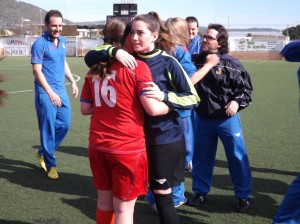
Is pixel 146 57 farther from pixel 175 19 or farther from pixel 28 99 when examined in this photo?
pixel 28 99

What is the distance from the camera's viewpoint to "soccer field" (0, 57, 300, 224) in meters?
4.46

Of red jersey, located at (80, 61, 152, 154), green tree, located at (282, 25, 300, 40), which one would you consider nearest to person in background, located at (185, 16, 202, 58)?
red jersey, located at (80, 61, 152, 154)

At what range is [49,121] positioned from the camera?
569cm

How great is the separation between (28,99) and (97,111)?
9.89 m

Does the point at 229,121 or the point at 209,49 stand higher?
the point at 209,49

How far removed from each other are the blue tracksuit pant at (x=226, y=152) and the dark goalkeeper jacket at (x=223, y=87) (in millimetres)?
123

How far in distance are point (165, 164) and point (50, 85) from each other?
2.82m

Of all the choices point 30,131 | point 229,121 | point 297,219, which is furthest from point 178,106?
point 30,131

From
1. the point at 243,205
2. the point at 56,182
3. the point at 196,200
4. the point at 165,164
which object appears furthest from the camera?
the point at 56,182

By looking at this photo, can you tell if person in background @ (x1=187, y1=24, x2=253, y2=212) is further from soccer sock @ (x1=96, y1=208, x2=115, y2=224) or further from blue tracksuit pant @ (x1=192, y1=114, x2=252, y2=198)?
soccer sock @ (x1=96, y1=208, x2=115, y2=224)

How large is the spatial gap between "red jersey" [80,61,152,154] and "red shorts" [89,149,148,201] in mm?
47

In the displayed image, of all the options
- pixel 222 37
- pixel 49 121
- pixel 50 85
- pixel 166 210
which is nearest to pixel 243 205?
pixel 166 210

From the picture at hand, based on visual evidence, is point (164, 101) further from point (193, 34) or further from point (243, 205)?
point (193, 34)

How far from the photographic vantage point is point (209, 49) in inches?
175
